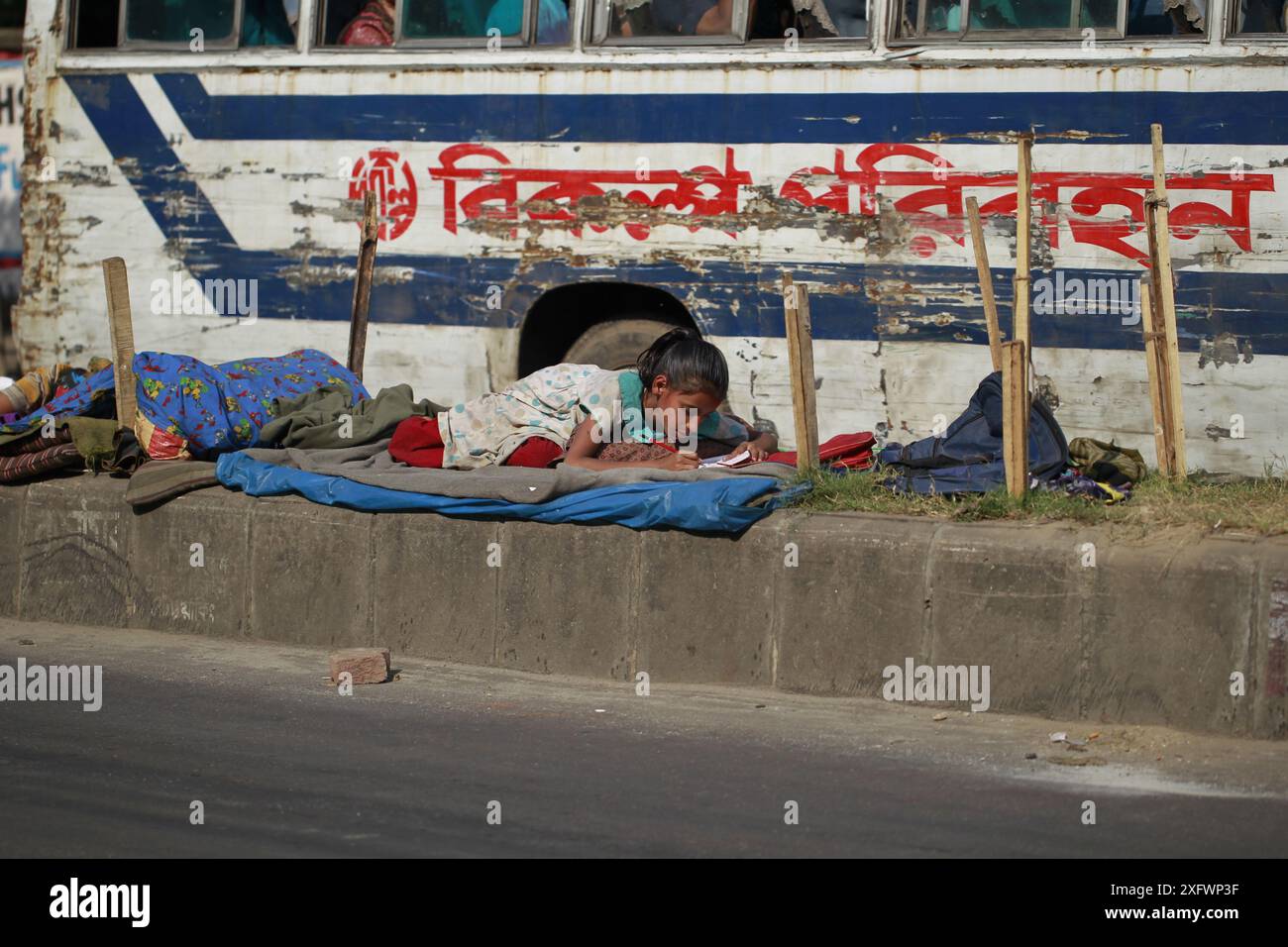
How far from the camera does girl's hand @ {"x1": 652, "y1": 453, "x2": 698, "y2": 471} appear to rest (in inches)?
229

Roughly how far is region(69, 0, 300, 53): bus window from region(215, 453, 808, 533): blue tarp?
3095 mm

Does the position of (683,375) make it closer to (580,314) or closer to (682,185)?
(682,185)

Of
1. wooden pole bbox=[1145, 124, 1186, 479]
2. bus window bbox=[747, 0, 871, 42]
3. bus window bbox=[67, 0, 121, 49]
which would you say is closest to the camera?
wooden pole bbox=[1145, 124, 1186, 479]

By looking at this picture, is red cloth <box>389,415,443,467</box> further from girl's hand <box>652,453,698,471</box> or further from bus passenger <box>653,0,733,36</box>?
bus passenger <box>653,0,733,36</box>

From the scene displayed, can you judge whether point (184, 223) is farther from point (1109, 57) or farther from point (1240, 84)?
point (1240, 84)

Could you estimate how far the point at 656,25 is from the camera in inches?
293

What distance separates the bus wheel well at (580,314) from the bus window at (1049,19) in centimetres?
173

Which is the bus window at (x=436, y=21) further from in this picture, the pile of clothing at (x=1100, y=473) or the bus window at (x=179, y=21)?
the pile of clothing at (x=1100, y=473)

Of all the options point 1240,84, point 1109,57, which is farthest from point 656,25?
point 1240,84

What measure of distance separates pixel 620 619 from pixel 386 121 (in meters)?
3.52

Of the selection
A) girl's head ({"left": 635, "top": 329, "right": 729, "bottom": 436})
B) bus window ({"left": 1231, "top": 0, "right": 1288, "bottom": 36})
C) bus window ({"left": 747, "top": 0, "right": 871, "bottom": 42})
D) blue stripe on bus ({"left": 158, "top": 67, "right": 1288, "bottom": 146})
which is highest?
bus window ({"left": 747, "top": 0, "right": 871, "bottom": 42})

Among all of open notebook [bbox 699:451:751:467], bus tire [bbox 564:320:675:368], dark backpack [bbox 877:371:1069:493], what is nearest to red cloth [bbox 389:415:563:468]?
open notebook [bbox 699:451:751:467]

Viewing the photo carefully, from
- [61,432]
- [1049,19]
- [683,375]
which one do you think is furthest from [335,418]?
[1049,19]
